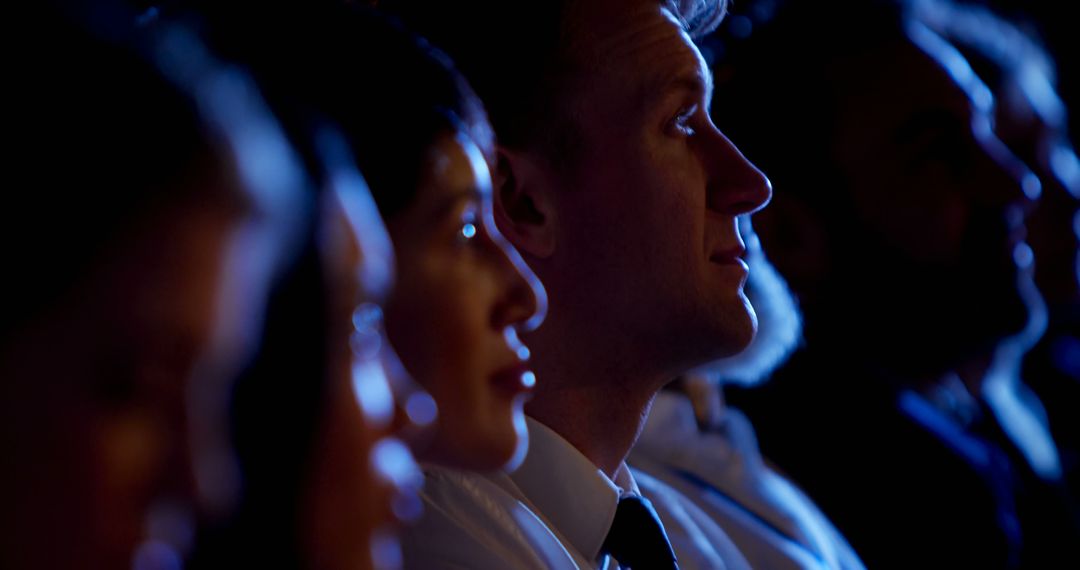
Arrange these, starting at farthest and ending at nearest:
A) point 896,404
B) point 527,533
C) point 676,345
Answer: point 896,404 → point 676,345 → point 527,533

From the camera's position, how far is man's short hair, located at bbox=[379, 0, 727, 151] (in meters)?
1.45

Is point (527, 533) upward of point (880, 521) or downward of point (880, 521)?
upward

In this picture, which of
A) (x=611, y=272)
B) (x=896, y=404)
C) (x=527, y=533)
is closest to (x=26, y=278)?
(x=527, y=533)

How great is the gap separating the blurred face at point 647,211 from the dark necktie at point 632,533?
0.55ft

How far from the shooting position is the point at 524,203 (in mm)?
1451

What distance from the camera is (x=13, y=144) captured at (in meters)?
0.59

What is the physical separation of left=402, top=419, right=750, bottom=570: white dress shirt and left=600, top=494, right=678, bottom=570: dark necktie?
0.5 inches

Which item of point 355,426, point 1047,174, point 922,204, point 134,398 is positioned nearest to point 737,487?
point 922,204

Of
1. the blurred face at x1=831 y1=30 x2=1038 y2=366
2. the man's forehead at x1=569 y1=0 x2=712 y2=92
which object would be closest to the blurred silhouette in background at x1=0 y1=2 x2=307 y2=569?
the man's forehead at x1=569 y1=0 x2=712 y2=92

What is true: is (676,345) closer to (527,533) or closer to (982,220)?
(527,533)

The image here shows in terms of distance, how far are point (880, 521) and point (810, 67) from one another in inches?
34.6

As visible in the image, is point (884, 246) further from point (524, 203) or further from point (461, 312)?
point (461, 312)

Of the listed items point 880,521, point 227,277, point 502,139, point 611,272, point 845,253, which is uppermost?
point 227,277

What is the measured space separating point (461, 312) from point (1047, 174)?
2.26m
